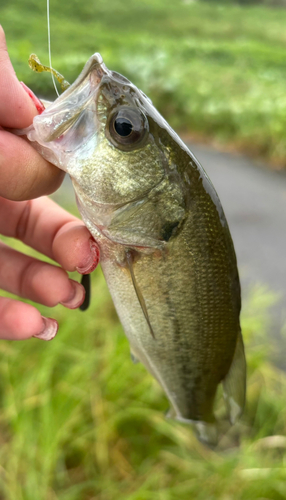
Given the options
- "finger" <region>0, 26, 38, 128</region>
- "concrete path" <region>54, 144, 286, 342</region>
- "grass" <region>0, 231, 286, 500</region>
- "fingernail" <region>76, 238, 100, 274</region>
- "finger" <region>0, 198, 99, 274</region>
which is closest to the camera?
"finger" <region>0, 26, 38, 128</region>

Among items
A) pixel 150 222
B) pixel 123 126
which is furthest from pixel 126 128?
pixel 150 222

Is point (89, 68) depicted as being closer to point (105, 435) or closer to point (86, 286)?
point (86, 286)

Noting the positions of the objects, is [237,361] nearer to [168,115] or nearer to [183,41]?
[168,115]

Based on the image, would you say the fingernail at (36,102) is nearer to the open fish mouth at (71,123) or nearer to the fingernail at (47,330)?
the open fish mouth at (71,123)

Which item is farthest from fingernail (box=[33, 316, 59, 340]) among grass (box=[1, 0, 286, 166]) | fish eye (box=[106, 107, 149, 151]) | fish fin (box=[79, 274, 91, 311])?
grass (box=[1, 0, 286, 166])

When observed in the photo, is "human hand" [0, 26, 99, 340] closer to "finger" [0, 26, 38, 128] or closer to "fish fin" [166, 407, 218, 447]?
"finger" [0, 26, 38, 128]

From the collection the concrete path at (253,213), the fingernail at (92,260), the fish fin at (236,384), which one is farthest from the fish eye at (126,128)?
the concrete path at (253,213)
